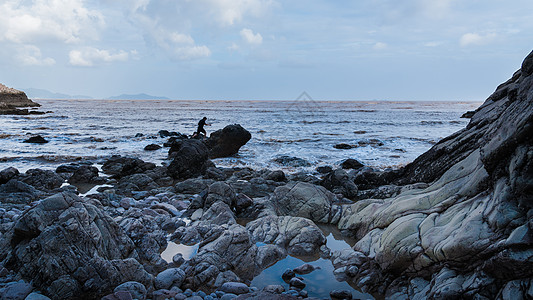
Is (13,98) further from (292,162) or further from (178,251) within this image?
(178,251)

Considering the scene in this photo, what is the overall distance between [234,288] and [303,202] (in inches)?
183

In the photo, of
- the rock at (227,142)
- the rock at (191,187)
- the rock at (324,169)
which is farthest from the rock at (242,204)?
the rock at (227,142)

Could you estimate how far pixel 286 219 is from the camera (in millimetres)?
8914

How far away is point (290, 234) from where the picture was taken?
27.2ft

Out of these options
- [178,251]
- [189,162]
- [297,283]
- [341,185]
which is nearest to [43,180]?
[189,162]

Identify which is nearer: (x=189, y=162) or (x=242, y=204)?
(x=242, y=204)

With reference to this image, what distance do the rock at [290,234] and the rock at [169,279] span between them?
2433 mm

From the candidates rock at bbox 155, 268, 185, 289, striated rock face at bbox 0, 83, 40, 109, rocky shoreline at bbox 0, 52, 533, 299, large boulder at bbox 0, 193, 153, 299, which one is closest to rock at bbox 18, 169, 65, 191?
rocky shoreline at bbox 0, 52, 533, 299

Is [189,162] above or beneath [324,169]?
above

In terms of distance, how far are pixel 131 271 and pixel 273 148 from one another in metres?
20.0

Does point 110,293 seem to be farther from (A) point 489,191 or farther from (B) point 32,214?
(A) point 489,191

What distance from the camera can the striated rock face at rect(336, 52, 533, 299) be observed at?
4.41 meters

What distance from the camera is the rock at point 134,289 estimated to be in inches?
219

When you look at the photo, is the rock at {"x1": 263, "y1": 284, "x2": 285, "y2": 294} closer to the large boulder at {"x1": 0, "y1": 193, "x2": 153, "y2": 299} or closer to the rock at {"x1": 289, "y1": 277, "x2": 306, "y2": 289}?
the rock at {"x1": 289, "y1": 277, "x2": 306, "y2": 289}
